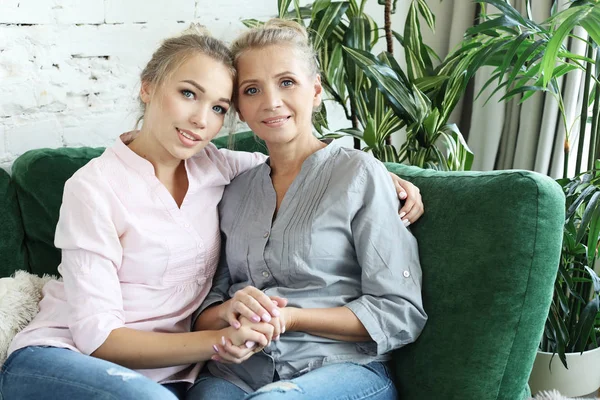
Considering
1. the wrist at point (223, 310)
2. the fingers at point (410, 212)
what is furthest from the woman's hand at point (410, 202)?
the wrist at point (223, 310)

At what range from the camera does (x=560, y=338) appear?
1.92 meters

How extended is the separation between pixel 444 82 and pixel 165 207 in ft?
3.34

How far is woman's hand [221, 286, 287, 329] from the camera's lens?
128 cm

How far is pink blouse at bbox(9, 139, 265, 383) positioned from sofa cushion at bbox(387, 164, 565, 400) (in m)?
0.51

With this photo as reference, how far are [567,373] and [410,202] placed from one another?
1.05m

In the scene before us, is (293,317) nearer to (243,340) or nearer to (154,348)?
(243,340)

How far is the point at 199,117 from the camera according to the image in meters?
1.42

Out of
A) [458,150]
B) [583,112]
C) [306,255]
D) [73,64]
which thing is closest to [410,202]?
[306,255]

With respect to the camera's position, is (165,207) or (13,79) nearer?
(165,207)

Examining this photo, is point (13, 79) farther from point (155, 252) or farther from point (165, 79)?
point (155, 252)

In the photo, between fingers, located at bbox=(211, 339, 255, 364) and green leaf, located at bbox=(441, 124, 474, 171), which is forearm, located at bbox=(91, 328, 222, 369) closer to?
fingers, located at bbox=(211, 339, 255, 364)

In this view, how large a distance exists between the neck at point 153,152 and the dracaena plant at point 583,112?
0.87 metres

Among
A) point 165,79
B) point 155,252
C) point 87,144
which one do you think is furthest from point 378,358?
point 87,144

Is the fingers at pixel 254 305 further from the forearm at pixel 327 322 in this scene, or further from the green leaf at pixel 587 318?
the green leaf at pixel 587 318
